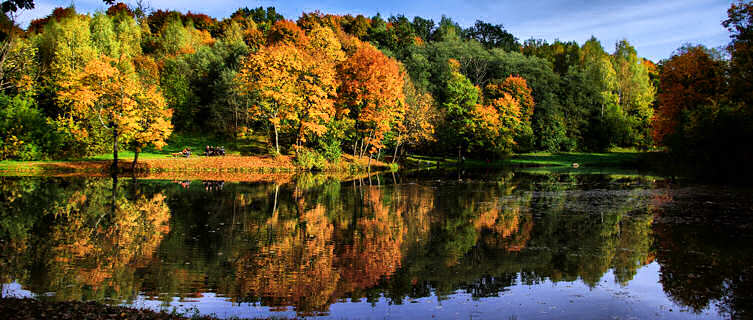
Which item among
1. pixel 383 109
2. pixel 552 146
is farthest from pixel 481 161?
pixel 383 109

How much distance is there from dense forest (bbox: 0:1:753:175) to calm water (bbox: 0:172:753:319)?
670 cm

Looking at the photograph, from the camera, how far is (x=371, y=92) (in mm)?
52031

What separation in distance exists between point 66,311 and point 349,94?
47.8m

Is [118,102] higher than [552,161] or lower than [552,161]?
higher

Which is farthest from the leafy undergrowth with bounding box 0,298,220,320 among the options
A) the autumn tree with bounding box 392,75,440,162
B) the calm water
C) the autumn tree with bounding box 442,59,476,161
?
the autumn tree with bounding box 442,59,476,161

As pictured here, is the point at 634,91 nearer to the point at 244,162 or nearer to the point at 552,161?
the point at 552,161

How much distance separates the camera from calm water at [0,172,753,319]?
409 inches

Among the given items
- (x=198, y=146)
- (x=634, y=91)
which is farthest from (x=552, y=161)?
(x=198, y=146)

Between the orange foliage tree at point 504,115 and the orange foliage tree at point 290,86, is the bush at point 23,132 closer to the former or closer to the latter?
the orange foliage tree at point 290,86

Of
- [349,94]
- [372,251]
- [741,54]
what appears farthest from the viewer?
[349,94]

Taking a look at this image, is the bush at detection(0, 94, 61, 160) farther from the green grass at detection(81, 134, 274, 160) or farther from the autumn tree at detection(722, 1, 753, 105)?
the autumn tree at detection(722, 1, 753, 105)

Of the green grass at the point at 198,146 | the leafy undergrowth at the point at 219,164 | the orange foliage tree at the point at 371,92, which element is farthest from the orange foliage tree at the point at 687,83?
the green grass at the point at 198,146

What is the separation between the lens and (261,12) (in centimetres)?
11775

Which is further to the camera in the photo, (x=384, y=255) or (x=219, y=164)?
(x=219, y=164)
